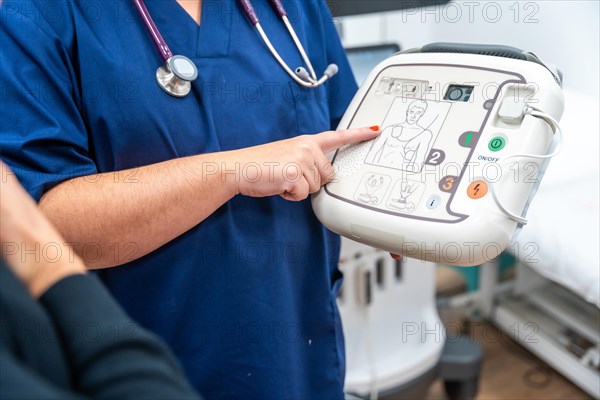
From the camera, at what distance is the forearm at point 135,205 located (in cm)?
65

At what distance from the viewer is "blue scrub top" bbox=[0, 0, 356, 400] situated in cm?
65

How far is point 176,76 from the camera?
2.32 feet

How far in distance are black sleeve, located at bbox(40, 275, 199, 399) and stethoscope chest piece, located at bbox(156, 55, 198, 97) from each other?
41 cm

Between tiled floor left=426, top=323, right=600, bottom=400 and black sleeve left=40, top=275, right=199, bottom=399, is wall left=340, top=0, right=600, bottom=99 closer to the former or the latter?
black sleeve left=40, top=275, right=199, bottom=399

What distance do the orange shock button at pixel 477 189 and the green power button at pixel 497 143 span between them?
0.04m

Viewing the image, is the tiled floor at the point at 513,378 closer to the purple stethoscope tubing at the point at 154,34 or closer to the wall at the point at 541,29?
the wall at the point at 541,29

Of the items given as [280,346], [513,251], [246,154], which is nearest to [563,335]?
[513,251]

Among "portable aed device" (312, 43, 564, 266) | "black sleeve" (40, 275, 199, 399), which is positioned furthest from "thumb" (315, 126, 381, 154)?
"black sleeve" (40, 275, 199, 399)

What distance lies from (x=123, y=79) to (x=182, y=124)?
84 mm

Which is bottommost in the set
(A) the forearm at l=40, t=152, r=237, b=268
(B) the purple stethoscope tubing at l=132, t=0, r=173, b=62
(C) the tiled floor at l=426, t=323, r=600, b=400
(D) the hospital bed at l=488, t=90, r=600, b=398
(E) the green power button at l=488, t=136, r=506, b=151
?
(C) the tiled floor at l=426, t=323, r=600, b=400

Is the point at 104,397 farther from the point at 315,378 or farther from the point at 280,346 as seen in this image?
the point at 315,378

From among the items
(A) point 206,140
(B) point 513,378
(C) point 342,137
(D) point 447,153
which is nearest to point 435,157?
(D) point 447,153

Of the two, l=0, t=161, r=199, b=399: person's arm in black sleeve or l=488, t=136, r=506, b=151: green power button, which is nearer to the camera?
l=0, t=161, r=199, b=399: person's arm in black sleeve

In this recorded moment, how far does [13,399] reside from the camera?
276mm
